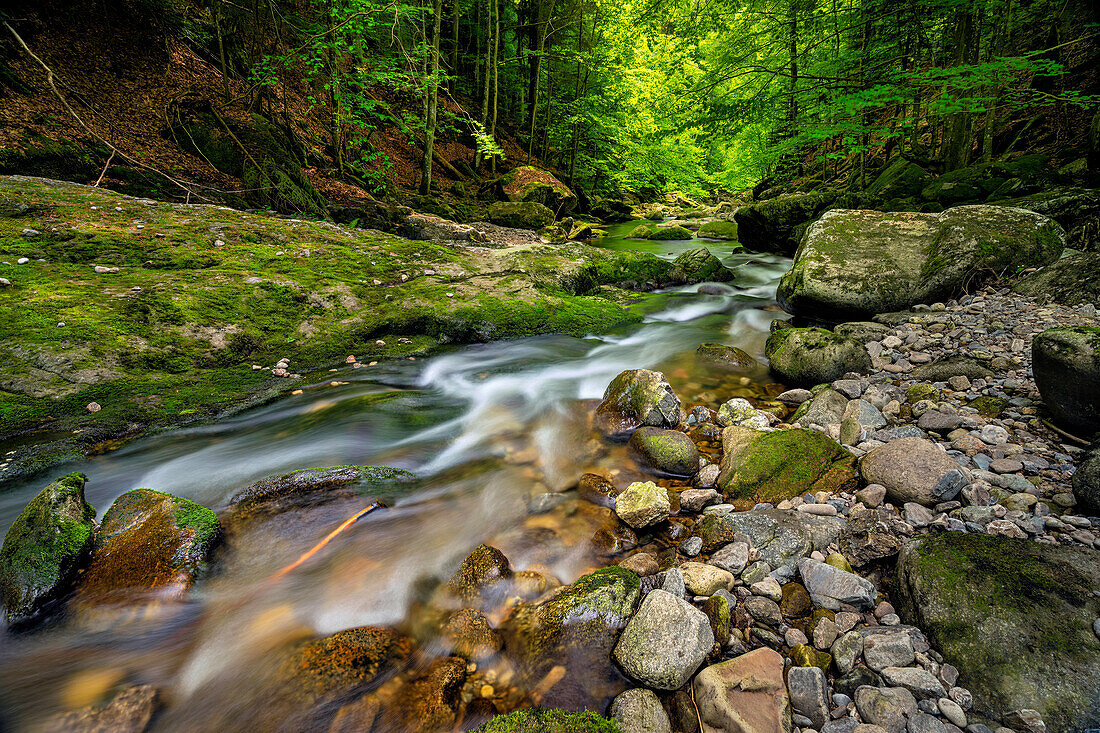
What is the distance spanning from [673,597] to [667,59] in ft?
67.2

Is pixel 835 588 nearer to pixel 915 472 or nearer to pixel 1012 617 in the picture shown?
pixel 1012 617

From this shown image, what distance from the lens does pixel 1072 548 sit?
1.98m

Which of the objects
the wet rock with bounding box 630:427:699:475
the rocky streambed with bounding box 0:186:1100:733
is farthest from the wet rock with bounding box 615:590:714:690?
the wet rock with bounding box 630:427:699:475

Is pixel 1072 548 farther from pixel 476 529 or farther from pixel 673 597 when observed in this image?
pixel 476 529

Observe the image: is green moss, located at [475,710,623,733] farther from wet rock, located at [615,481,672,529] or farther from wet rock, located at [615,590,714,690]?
wet rock, located at [615,481,672,529]

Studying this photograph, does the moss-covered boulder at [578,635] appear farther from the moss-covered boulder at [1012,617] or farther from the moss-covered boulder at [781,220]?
the moss-covered boulder at [781,220]

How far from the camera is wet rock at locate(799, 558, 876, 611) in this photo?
2.14 meters

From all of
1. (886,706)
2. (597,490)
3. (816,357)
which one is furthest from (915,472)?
(816,357)

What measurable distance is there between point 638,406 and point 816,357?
2.24 metres

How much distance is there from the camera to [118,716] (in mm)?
1836

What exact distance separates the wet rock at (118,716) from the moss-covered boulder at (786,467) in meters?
3.47

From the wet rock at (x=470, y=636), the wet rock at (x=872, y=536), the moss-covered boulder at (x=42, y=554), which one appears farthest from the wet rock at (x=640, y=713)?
the moss-covered boulder at (x=42, y=554)

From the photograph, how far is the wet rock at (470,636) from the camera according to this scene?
7.34 ft

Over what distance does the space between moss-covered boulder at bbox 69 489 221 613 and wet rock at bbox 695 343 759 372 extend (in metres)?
5.49
